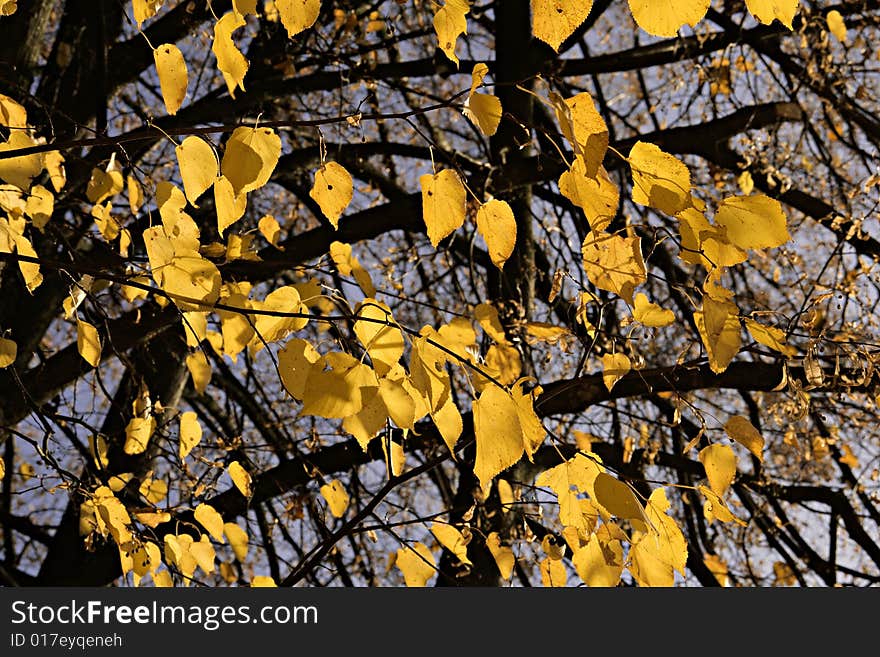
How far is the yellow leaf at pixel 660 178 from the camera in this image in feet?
2.83

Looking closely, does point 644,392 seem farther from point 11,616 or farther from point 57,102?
point 57,102

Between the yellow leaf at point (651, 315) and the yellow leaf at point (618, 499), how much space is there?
12.7 inches

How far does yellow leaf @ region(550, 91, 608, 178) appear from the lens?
0.81 meters

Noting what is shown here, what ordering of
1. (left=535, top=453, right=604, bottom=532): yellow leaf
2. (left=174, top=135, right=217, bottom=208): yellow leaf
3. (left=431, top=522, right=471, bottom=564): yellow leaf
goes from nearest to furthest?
1. (left=174, top=135, right=217, bottom=208): yellow leaf
2. (left=535, top=453, right=604, bottom=532): yellow leaf
3. (left=431, top=522, right=471, bottom=564): yellow leaf

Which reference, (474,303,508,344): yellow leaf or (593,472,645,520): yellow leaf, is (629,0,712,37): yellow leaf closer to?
(593,472,645,520): yellow leaf

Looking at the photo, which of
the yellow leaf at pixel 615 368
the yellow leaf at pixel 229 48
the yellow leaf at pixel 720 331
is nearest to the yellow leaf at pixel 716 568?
the yellow leaf at pixel 615 368

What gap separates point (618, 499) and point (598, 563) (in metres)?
0.26

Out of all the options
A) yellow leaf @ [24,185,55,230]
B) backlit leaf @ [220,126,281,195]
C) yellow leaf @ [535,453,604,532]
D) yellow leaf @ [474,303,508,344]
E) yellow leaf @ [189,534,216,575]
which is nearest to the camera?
backlit leaf @ [220,126,281,195]

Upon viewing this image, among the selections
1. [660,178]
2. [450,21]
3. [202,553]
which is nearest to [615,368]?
[660,178]

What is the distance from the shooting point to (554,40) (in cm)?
83

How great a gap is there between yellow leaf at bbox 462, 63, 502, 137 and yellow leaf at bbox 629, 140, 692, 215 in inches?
5.8

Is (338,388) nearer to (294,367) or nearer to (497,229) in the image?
(294,367)

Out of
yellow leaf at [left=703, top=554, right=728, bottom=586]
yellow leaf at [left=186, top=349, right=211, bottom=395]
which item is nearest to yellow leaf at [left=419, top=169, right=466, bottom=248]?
yellow leaf at [left=186, top=349, right=211, bottom=395]

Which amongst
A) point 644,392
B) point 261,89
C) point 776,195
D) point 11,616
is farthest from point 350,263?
point 776,195
